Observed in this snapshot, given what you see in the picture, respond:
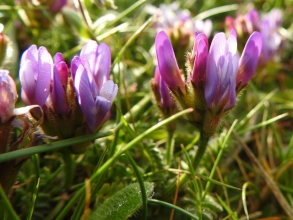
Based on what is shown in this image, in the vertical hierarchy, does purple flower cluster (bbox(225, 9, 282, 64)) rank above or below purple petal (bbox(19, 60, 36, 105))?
below

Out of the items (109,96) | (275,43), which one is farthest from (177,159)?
(275,43)

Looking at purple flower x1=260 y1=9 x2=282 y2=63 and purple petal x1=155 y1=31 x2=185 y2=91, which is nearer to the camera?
purple petal x1=155 y1=31 x2=185 y2=91

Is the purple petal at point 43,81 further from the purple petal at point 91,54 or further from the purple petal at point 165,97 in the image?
the purple petal at point 165,97

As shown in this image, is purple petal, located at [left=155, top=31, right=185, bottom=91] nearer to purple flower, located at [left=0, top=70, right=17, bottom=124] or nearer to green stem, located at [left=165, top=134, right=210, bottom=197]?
green stem, located at [left=165, top=134, right=210, bottom=197]

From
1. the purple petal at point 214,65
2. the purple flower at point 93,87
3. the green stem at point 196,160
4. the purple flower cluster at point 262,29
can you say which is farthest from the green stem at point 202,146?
the purple flower cluster at point 262,29

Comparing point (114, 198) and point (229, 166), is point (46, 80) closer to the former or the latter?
point (114, 198)

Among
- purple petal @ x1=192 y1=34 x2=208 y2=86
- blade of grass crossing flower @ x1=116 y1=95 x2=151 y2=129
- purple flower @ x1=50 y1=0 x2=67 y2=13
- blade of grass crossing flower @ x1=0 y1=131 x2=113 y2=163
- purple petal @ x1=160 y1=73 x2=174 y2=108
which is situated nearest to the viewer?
blade of grass crossing flower @ x1=0 y1=131 x2=113 y2=163

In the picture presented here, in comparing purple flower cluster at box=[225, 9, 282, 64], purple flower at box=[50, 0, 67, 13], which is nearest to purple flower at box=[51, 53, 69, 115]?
purple flower at box=[50, 0, 67, 13]
